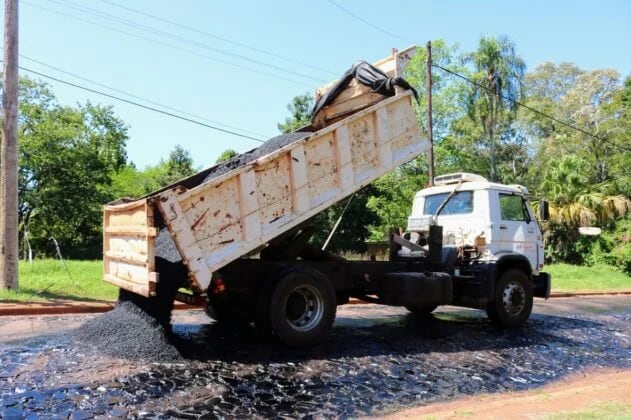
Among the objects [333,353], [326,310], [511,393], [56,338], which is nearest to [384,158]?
[326,310]

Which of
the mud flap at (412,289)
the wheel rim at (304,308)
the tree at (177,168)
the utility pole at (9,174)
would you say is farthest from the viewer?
the tree at (177,168)

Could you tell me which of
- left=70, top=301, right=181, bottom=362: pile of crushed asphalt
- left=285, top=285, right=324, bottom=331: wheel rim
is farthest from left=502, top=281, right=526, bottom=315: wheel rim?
left=70, top=301, right=181, bottom=362: pile of crushed asphalt

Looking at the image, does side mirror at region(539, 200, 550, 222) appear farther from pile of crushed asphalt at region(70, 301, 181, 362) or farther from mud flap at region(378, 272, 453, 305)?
pile of crushed asphalt at region(70, 301, 181, 362)

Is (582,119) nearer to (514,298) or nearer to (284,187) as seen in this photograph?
(514,298)

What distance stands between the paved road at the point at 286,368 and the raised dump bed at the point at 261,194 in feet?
3.30

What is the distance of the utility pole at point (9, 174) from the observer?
11.0 metres

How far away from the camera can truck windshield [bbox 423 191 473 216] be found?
948 cm

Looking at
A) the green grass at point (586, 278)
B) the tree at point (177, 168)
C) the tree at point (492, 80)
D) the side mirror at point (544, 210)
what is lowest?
the green grass at point (586, 278)

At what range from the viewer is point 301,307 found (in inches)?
275

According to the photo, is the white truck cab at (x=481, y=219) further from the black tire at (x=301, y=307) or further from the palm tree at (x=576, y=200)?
the palm tree at (x=576, y=200)

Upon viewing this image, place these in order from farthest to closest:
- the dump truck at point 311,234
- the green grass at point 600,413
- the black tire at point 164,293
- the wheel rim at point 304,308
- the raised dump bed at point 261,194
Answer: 1. the wheel rim at point 304,308
2. the black tire at point 164,293
3. the dump truck at point 311,234
4. the raised dump bed at point 261,194
5. the green grass at point 600,413

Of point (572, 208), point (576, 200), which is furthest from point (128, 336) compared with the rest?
point (576, 200)

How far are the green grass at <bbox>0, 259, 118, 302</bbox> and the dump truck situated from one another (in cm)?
418

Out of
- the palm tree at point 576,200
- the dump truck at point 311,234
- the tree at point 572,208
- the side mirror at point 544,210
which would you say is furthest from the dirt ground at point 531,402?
the tree at point 572,208
